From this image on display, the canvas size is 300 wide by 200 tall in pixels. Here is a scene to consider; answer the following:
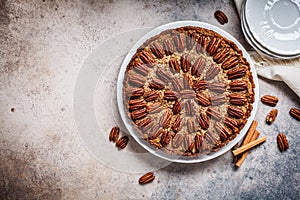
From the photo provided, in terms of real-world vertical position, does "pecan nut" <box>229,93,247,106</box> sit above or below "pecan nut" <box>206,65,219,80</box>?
below

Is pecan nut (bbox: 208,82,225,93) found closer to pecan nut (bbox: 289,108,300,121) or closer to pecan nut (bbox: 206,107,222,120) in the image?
pecan nut (bbox: 206,107,222,120)

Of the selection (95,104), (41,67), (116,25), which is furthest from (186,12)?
(41,67)

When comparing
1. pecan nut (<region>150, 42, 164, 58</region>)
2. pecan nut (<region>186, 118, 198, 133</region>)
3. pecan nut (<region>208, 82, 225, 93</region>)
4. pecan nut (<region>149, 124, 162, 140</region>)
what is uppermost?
pecan nut (<region>150, 42, 164, 58</region>)

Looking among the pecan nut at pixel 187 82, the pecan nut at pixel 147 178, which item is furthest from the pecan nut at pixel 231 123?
the pecan nut at pixel 147 178

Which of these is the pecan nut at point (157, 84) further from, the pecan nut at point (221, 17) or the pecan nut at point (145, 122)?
the pecan nut at point (221, 17)

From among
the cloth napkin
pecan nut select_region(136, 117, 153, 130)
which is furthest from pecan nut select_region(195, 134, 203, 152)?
the cloth napkin

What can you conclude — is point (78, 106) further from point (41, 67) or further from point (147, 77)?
point (147, 77)

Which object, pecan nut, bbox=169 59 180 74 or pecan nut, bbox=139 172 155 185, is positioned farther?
pecan nut, bbox=139 172 155 185

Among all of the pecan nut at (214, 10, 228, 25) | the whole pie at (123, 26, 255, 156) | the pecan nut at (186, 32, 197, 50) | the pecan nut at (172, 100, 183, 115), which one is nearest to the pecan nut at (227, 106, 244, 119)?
the whole pie at (123, 26, 255, 156)

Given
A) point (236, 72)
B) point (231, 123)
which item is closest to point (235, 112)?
point (231, 123)
